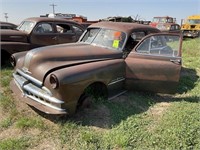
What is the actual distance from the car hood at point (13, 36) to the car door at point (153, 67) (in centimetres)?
387

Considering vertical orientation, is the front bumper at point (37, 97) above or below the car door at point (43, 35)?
below

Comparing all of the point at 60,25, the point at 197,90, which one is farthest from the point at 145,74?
the point at 60,25

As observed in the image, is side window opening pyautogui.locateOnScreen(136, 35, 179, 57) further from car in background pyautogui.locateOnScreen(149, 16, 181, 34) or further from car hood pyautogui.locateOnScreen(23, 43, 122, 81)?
car in background pyautogui.locateOnScreen(149, 16, 181, 34)

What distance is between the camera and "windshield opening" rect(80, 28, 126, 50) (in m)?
5.01

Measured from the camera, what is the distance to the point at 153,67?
467cm

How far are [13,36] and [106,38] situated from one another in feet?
11.0

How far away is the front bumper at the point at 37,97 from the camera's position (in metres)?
3.56

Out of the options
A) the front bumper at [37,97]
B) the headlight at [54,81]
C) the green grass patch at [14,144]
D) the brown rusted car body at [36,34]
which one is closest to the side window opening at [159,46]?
the headlight at [54,81]

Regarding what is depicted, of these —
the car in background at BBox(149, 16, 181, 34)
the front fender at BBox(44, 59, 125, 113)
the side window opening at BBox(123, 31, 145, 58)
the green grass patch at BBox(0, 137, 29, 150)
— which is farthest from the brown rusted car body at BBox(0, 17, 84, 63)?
the car in background at BBox(149, 16, 181, 34)

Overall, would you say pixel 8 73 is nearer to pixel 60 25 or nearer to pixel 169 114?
pixel 60 25

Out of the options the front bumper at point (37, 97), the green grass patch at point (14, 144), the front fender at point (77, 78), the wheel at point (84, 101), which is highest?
the front fender at point (77, 78)

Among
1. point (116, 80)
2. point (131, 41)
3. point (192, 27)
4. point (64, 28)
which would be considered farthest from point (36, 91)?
point (192, 27)

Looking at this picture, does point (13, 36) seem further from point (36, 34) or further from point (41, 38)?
point (41, 38)

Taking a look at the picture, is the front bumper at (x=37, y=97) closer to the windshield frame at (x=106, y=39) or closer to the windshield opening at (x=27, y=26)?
the windshield frame at (x=106, y=39)
